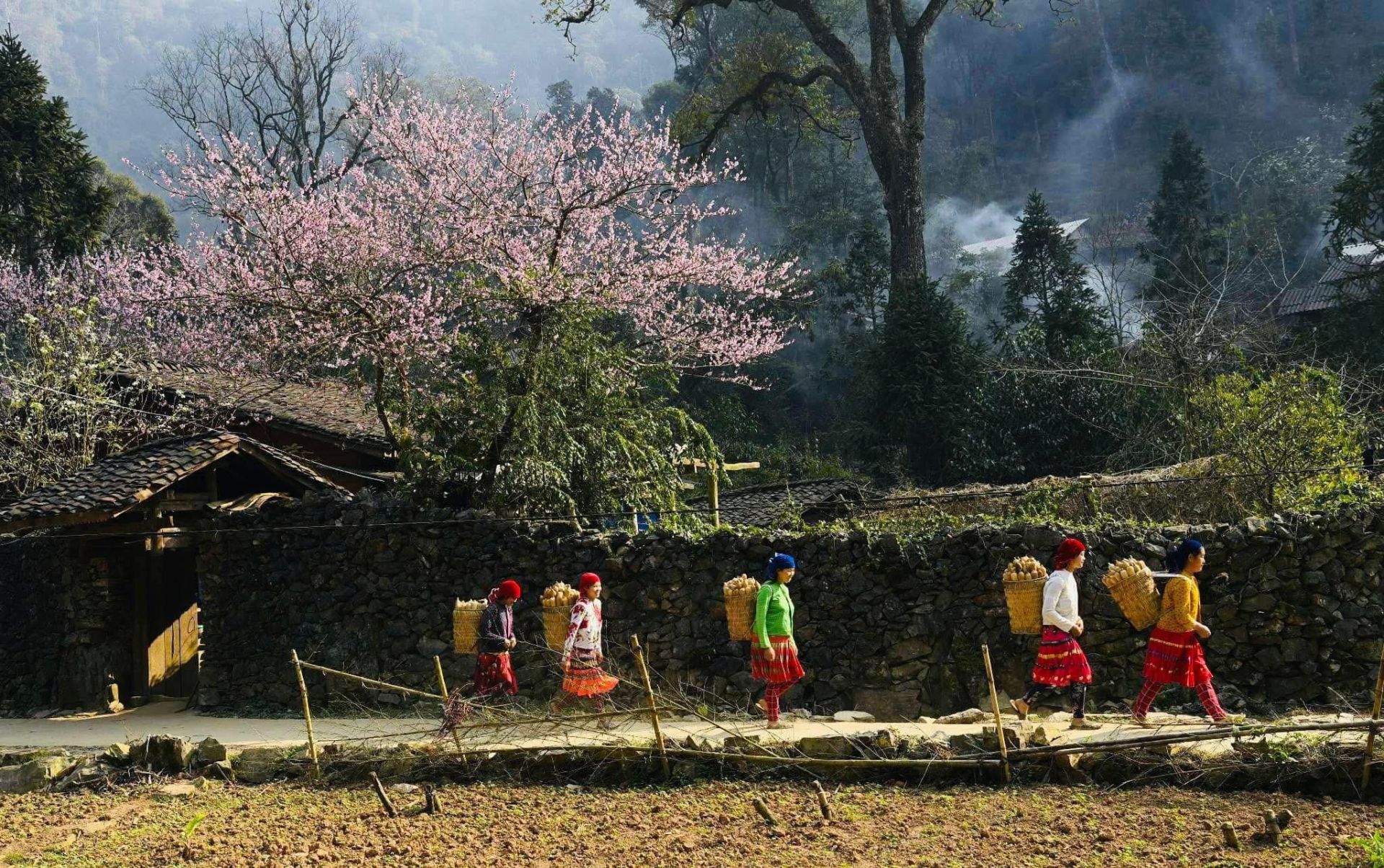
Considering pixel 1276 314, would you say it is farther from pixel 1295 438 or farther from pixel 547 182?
pixel 547 182

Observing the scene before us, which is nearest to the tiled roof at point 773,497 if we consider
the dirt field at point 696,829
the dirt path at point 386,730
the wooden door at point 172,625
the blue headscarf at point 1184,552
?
the wooden door at point 172,625

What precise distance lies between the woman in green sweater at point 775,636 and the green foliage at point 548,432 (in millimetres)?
4606

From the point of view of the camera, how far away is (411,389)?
696 inches

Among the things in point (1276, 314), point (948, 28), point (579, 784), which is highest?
point (948, 28)

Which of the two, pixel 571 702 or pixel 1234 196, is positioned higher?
pixel 1234 196

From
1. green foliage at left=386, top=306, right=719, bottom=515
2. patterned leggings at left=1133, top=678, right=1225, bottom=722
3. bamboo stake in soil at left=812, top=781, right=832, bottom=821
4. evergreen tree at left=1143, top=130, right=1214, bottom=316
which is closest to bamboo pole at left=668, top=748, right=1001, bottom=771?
bamboo stake in soil at left=812, top=781, right=832, bottom=821

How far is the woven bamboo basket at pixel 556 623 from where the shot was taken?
11.4m

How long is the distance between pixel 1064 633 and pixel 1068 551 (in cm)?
65

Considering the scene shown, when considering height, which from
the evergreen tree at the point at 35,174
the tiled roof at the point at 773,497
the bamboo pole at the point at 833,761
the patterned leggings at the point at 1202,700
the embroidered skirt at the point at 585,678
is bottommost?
the bamboo pole at the point at 833,761

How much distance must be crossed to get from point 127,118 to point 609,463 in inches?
5150

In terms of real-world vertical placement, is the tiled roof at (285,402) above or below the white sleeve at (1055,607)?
above

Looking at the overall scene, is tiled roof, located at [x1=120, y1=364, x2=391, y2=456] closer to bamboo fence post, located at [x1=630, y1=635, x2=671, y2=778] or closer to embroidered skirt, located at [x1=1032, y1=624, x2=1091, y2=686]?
bamboo fence post, located at [x1=630, y1=635, x2=671, y2=778]

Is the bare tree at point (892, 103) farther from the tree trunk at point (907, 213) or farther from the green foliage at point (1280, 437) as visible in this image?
the green foliage at point (1280, 437)

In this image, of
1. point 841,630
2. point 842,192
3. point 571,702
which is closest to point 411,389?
point 571,702
